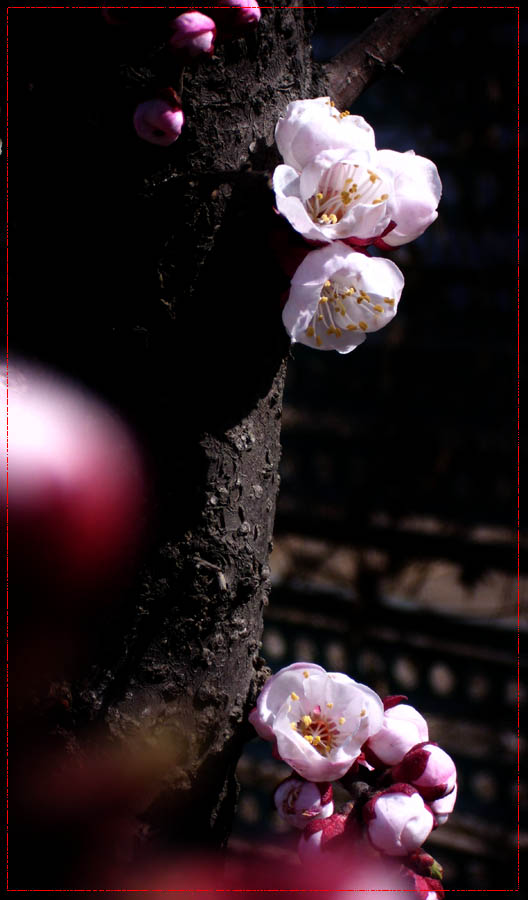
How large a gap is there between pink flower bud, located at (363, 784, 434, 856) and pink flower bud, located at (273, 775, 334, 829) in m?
0.03

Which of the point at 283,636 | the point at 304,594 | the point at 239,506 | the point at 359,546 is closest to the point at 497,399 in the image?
the point at 359,546

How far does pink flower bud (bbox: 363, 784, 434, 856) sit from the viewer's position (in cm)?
48

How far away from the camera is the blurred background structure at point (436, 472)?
171 centimetres

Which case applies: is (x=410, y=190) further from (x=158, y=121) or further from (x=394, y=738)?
(x=394, y=738)

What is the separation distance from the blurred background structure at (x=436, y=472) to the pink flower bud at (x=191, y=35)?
1416 mm

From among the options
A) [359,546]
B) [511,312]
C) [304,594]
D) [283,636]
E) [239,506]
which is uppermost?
[511,312]

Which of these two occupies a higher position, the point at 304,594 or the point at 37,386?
the point at 37,386

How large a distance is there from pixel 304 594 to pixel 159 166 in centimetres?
155

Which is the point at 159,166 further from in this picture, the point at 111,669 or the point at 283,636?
the point at 283,636

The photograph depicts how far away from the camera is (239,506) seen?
0.53m

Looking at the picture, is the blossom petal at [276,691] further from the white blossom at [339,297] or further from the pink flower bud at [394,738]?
the white blossom at [339,297]

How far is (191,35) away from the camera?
16.6 inches

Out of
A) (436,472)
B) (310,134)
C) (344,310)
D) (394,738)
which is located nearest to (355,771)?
(394,738)

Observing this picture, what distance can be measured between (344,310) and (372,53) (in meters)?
0.23
